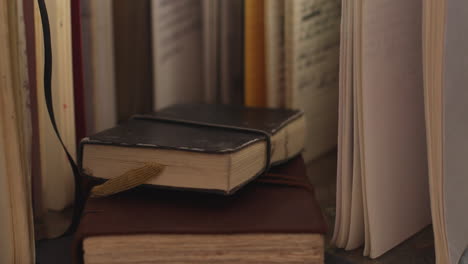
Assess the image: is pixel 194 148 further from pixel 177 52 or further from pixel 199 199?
pixel 177 52

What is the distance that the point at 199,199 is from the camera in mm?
649

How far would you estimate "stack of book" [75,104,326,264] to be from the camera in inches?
23.1

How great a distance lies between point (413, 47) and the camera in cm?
65

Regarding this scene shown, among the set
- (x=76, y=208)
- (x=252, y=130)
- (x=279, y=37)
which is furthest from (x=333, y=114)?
(x=76, y=208)

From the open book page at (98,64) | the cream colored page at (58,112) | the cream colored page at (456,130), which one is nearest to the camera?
the cream colored page at (456,130)

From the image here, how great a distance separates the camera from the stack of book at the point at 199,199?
23.1 inches

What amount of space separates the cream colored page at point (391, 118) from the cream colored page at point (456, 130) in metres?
0.06

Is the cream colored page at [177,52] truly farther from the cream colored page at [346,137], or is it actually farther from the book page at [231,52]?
the cream colored page at [346,137]

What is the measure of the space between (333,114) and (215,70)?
0.17 meters

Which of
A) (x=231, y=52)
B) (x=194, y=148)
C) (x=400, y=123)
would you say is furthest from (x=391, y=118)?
(x=231, y=52)

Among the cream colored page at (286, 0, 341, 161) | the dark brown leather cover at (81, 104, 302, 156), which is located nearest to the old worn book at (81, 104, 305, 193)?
the dark brown leather cover at (81, 104, 302, 156)

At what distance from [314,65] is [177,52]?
0.18 metres

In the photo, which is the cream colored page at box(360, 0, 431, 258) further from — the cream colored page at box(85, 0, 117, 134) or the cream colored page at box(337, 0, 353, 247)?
the cream colored page at box(85, 0, 117, 134)

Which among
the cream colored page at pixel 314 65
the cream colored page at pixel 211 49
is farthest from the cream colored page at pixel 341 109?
the cream colored page at pixel 211 49
